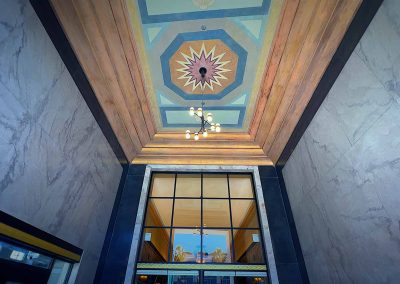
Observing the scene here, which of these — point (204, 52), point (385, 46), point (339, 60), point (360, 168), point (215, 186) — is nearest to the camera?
point (385, 46)

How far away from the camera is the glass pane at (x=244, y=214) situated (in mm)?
5499

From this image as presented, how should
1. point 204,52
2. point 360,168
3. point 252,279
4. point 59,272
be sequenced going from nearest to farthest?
1. point 360,168
2. point 59,272
3. point 204,52
4. point 252,279

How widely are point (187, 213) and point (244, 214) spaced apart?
1464mm

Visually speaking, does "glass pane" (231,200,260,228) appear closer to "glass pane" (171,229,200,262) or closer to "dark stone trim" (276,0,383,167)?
"glass pane" (171,229,200,262)

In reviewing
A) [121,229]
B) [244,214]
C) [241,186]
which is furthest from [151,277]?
[241,186]

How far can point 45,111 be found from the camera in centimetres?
315

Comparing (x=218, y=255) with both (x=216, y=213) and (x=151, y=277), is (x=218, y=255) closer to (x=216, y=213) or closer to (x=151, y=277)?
(x=216, y=213)

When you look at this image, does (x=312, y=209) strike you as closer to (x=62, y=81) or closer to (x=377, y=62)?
(x=377, y=62)

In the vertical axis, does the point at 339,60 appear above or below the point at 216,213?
above

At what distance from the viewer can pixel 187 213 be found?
5.64m

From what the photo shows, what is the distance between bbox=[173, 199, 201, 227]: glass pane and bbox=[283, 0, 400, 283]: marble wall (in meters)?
2.57

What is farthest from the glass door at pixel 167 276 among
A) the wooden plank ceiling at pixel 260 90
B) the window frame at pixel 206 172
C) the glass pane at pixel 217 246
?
the wooden plank ceiling at pixel 260 90

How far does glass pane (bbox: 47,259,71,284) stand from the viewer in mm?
3602

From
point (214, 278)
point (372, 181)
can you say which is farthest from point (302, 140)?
point (214, 278)
